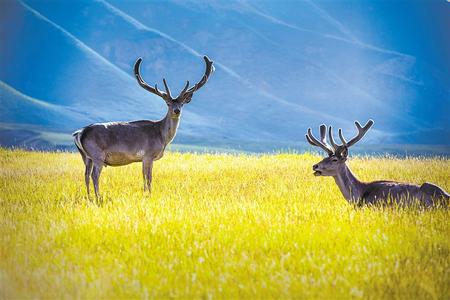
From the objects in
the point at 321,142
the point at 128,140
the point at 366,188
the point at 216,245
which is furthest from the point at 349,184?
the point at 128,140

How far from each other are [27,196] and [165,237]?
351cm

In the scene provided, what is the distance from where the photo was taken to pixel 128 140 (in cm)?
908

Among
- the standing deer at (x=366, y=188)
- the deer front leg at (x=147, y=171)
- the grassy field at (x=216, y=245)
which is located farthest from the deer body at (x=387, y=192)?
the deer front leg at (x=147, y=171)

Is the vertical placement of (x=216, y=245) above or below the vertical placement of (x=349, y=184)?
below

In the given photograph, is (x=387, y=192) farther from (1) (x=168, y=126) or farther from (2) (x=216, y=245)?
(1) (x=168, y=126)

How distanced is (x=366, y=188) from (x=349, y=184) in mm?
209

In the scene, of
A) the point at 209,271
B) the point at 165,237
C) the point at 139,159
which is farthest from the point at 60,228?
the point at 139,159

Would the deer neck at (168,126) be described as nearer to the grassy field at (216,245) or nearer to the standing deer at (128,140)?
the standing deer at (128,140)

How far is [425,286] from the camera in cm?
443

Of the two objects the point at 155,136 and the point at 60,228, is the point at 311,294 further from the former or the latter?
the point at 155,136

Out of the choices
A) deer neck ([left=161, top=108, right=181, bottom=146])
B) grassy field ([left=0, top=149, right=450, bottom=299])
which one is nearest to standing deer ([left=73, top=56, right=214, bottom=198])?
deer neck ([left=161, top=108, right=181, bottom=146])

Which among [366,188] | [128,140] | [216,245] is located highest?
[128,140]

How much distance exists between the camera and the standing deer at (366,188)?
7215 millimetres

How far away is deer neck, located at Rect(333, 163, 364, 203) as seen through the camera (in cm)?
762
